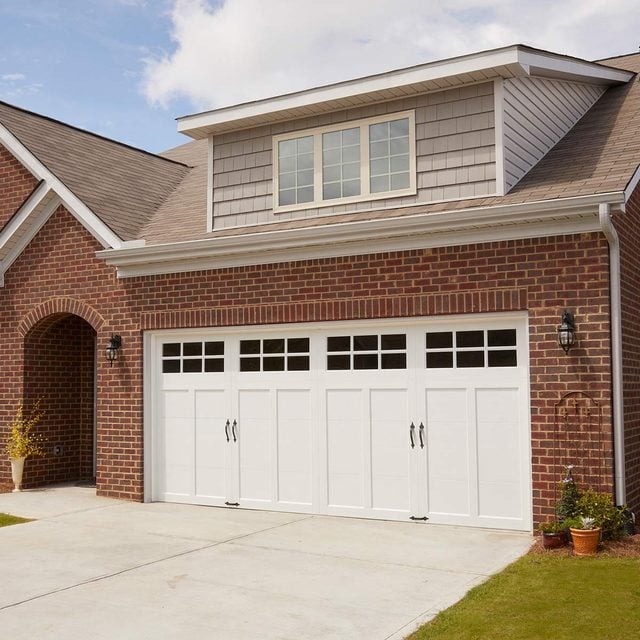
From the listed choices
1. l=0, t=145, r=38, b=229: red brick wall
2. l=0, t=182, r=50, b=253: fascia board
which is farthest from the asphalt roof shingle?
l=0, t=145, r=38, b=229: red brick wall

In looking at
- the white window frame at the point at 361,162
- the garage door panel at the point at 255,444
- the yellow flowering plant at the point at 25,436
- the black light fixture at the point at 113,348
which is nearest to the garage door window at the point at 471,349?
the white window frame at the point at 361,162

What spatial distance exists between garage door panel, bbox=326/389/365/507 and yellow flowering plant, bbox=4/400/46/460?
228 inches

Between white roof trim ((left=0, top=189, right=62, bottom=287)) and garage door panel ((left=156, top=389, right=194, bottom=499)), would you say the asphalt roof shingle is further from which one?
garage door panel ((left=156, top=389, right=194, bottom=499))

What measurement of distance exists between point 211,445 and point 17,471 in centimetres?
390

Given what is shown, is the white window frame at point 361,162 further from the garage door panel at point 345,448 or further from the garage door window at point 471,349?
the garage door panel at point 345,448

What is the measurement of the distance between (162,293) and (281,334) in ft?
7.08

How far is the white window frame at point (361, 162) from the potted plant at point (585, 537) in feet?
16.0

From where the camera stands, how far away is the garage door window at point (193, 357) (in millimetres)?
12555

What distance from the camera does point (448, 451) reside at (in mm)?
10508

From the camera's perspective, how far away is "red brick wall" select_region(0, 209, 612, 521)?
9602 millimetres

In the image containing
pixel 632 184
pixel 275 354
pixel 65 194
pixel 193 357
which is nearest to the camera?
pixel 632 184

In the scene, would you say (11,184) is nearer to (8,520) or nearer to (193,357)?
(193,357)

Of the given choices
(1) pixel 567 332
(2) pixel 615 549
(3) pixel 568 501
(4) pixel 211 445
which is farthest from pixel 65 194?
(2) pixel 615 549

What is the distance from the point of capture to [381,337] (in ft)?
36.6
